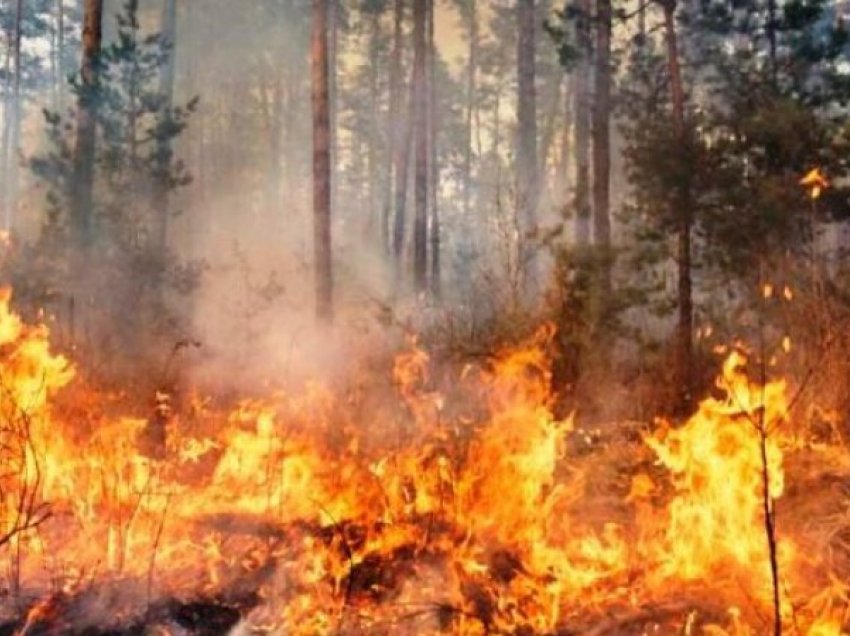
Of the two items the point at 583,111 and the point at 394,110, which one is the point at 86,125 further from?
the point at 394,110

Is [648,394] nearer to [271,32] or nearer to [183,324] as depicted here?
[183,324]

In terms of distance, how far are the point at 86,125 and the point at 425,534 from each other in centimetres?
1154

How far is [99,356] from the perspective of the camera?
11.9 m

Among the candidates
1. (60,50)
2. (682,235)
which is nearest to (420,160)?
(682,235)

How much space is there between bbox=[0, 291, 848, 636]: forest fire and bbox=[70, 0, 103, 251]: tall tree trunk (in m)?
8.05

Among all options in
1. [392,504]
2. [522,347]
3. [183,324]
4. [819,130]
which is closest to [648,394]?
[522,347]

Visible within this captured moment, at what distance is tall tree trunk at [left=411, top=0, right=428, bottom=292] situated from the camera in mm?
20203

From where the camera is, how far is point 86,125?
14.8 meters

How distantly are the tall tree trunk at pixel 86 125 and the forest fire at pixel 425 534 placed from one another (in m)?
8.05

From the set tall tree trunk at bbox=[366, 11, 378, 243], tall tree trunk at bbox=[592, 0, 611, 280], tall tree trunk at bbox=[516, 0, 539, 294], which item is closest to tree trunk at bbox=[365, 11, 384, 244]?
tall tree trunk at bbox=[366, 11, 378, 243]

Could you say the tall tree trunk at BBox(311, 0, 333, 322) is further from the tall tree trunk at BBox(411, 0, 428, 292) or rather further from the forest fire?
the forest fire

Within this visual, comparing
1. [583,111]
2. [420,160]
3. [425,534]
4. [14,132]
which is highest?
[14,132]

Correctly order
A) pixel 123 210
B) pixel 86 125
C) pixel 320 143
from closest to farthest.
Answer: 1. pixel 320 143
2. pixel 86 125
3. pixel 123 210

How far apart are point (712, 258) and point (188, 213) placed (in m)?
21.5
